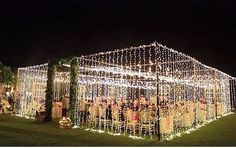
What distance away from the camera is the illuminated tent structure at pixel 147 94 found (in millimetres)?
9195

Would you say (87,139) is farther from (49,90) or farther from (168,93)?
(168,93)

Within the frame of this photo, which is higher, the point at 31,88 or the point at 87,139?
the point at 31,88

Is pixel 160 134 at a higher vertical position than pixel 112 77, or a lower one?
lower

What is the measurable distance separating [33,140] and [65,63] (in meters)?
4.36

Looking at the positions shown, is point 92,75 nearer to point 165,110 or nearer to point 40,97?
point 40,97

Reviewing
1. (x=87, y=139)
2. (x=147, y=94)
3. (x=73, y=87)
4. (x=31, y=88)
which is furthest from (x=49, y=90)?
(x=147, y=94)

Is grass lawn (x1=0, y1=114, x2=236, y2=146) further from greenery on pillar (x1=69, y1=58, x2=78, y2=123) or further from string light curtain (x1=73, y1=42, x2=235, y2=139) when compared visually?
greenery on pillar (x1=69, y1=58, x2=78, y2=123)

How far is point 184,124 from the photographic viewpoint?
10523 millimetres

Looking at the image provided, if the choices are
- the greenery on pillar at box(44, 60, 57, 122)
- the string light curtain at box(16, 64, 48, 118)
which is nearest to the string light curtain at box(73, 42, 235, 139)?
the greenery on pillar at box(44, 60, 57, 122)

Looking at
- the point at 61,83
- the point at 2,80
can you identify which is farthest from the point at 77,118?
the point at 2,80

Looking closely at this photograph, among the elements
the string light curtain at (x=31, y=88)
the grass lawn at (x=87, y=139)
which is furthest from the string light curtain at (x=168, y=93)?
the string light curtain at (x=31, y=88)

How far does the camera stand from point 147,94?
62.1ft

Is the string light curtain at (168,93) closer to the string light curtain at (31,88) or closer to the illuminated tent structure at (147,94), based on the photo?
the illuminated tent structure at (147,94)

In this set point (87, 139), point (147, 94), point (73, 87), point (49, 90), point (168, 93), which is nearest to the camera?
point (87, 139)
